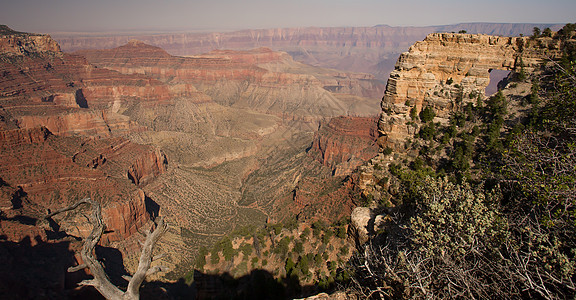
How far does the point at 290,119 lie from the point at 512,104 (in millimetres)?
136731

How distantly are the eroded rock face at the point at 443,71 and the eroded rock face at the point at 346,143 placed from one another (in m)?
39.9

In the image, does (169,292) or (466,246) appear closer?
(466,246)

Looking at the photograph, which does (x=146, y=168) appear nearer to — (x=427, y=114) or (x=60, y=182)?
(x=60, y=182)

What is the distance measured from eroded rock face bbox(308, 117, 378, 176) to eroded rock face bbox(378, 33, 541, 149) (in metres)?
39.9

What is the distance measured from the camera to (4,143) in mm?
45688

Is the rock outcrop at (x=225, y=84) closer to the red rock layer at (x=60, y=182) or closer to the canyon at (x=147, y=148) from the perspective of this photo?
the canyon at (x=147, y=148)

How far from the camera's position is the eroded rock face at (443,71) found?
23.5 metres

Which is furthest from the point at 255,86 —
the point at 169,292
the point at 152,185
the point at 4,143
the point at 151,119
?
the point at 169,292

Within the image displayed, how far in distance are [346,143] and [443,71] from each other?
48034mm

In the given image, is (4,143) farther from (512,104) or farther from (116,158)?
(512,104)

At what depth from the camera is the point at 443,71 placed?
24156mm

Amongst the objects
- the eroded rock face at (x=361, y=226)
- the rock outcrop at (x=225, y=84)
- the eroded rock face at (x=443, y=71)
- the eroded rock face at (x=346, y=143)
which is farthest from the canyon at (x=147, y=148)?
the eroded rock face at (x=443, y=71)

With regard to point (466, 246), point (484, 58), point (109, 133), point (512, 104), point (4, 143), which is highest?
point (484, 58)

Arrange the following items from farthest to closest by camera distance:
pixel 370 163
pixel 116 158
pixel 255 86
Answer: pixel 255 86 → pixel 116 158 → pixel 370 163
